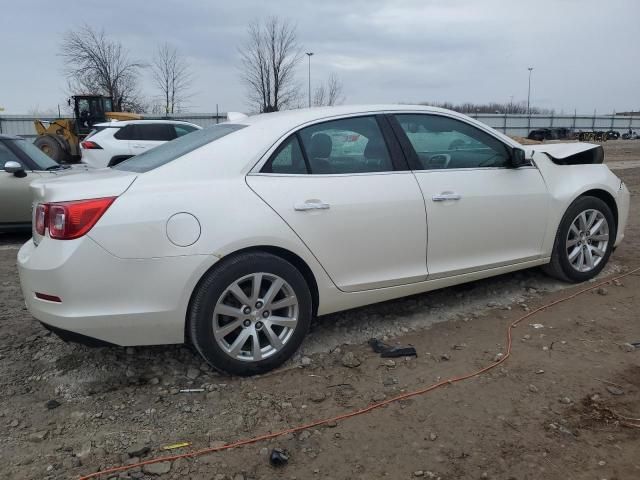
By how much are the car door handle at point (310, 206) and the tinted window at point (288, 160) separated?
236 millimetres

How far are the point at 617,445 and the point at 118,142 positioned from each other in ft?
40.9

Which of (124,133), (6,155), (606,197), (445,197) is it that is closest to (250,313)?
(445,197)

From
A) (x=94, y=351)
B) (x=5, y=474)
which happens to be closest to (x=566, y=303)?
(x=94, y=351)

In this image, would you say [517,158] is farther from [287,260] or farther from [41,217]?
[41,217]

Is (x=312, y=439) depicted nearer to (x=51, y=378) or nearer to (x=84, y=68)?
(x=51, y=378)

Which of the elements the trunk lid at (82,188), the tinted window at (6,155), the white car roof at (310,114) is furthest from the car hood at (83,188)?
the tinted window at (6,155)

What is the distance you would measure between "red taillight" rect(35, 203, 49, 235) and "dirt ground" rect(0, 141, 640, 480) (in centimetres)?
93

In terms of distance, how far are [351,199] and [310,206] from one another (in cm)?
30

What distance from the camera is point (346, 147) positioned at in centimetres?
354

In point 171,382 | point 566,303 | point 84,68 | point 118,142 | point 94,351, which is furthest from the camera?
point 84,68

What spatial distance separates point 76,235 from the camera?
2.78 meters

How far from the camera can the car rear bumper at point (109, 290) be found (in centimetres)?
277

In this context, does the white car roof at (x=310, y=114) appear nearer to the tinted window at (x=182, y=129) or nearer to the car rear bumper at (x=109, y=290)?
the car rear bumper at (x=109, y=290)

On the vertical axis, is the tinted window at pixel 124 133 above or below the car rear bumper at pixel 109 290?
above
